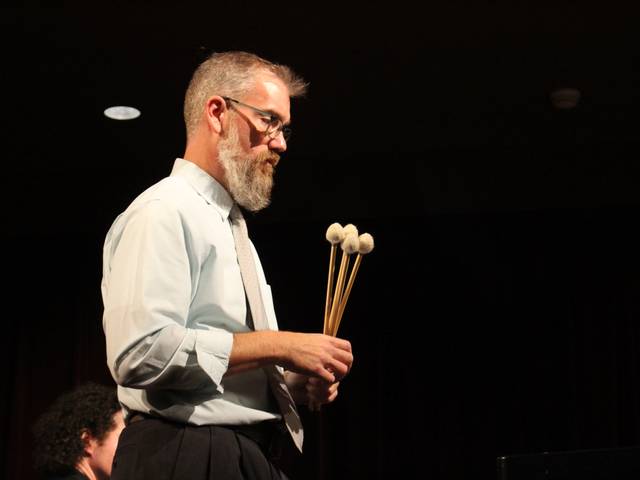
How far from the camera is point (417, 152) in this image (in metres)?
5.20

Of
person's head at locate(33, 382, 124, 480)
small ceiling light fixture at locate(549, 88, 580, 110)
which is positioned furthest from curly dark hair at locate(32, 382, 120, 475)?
small ceiling light fixture at locate(549, 88, 580, 110)

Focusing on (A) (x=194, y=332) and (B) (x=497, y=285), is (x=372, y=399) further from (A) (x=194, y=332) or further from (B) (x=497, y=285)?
(A) (x=194, y=332)

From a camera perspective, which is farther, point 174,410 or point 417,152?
point 417,152

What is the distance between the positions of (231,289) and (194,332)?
6.2 inches

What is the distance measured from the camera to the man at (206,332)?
4.34 ft

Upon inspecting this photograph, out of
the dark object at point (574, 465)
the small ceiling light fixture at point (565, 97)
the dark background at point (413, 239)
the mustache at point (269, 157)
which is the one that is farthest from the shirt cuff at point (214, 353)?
the small ceiling light fixture at point (565, 97)

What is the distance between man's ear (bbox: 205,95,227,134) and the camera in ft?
5.38

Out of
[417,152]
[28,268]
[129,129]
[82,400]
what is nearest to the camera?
[82,400]

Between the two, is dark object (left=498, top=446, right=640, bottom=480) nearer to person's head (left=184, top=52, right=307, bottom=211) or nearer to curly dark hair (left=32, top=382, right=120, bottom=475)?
person's head (left=184, top=52, right=307, bottom=211)

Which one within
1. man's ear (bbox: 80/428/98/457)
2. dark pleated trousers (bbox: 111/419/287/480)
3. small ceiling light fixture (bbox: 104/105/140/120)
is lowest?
man's ear (bbox: 80/428/98/457)

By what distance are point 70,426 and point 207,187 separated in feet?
5.16

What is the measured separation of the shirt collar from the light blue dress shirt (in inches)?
0.5

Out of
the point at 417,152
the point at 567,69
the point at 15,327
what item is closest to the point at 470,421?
the point at 417,152

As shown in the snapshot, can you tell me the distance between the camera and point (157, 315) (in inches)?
51.8
